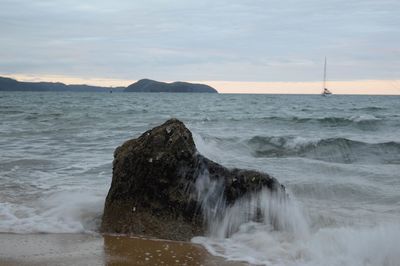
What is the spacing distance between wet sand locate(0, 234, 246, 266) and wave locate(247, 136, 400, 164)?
26.1 ft

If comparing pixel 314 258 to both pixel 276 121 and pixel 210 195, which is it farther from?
pixel 276 121

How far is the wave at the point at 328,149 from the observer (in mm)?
12180

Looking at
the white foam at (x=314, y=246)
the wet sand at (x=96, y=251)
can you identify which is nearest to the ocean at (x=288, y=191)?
the white foam at (x=314, y=246)

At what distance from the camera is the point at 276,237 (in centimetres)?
505

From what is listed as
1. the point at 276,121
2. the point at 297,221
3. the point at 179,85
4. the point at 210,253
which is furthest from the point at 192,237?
the point at 179,85

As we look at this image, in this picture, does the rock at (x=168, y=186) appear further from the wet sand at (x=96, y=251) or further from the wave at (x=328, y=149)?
the wave at (x=328, y=149)

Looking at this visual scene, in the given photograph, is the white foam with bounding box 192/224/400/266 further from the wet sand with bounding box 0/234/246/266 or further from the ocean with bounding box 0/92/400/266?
the wet sand with bounding box 0/234/246/266

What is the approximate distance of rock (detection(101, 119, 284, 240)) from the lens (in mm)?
5176

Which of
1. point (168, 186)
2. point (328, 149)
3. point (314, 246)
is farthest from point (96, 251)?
point (328, 149)

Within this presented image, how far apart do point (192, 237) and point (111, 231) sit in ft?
2.95

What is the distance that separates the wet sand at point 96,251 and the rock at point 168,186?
244mm

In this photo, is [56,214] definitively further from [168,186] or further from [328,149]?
[328,149]

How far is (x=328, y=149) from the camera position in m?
13.4

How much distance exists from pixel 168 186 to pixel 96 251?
1.07 m
